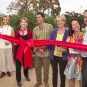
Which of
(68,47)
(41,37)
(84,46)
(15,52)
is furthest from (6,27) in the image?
(84,46)

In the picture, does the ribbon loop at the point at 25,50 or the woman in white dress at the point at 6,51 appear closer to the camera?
the ribbon loop at the point at 25,50

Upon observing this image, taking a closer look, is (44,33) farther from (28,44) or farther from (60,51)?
(60,51)

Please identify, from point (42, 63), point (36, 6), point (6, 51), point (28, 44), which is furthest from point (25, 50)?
point (36, 6)

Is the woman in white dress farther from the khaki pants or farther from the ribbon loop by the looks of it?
the khaki pants

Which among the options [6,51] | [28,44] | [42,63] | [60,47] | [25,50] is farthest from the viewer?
[6,51]

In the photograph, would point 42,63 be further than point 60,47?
Yes

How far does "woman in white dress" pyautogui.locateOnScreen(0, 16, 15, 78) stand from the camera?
17.7ft

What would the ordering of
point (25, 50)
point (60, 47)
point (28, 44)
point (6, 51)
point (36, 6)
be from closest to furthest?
Answer: point (60, 47), point (28, 44), point (25, 50), point (6, 51), point (36, 6)

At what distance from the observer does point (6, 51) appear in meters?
5.61

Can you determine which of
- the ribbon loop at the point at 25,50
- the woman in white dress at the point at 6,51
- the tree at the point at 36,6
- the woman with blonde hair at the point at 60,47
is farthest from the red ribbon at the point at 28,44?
the tree at the point at 36,6

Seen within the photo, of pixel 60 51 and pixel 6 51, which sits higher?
pixel 60 51

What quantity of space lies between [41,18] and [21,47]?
0.85m

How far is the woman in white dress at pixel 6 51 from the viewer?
17.7ft

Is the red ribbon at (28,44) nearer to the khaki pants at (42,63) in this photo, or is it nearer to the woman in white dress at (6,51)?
the khaki pants at (42,63)
